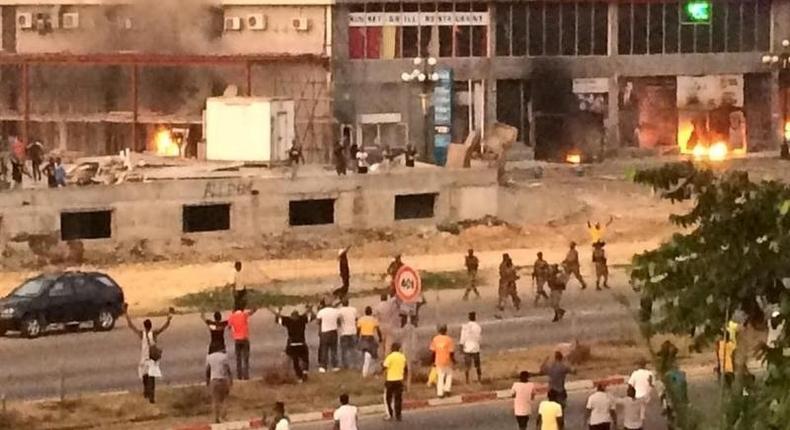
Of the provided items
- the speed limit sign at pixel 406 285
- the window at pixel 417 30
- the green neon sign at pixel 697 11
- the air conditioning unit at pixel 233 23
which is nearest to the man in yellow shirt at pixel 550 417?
the speed limit sign at pixel 406 285

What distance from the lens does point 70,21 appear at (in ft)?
241

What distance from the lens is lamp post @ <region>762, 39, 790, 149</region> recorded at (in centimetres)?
7150

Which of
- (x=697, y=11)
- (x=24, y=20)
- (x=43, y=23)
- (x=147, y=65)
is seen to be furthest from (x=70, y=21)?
(x=697, y=11)

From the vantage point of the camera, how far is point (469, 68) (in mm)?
70312

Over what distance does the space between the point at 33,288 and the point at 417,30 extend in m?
33.7

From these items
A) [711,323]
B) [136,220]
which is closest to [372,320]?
[711,323]

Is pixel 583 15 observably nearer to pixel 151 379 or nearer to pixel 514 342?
pixel 514 342

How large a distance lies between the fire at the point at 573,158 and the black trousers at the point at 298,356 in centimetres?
4037

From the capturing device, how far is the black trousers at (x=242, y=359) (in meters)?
30.2

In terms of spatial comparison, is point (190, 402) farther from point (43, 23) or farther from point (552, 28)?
point (43, 23)

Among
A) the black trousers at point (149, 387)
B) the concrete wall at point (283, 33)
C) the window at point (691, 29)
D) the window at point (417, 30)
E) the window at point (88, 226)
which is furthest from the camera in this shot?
the window at point (691, 29)

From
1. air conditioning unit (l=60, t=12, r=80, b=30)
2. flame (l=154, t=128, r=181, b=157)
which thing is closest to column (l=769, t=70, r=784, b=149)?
flame (l=154, t=128, r=181, b=157)

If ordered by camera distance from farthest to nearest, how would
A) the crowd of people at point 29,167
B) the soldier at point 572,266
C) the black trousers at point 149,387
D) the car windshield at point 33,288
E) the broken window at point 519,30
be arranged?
the broken window at point 519,30
the crowd of people at point 29,167
the soldier at point 572,266
the car windshield at point 33,288
the black trousers at point 149,387

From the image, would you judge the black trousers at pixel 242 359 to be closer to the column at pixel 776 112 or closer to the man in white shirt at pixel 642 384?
the man in white shirt at pixel 642 384
